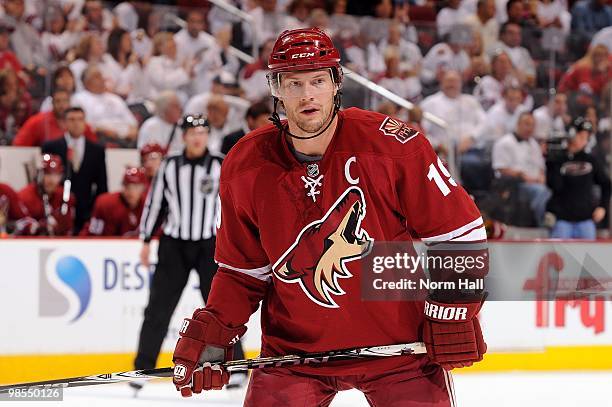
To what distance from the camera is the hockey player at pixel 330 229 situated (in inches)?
87.7

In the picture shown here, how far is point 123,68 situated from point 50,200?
107 centimetres

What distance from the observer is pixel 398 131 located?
228 centimetres

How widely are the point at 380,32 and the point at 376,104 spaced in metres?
0.66

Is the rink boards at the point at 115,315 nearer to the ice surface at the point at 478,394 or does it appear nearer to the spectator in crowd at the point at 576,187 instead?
the ice surface at the point at 478,394

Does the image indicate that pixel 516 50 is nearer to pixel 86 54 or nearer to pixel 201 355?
pixel 86 54

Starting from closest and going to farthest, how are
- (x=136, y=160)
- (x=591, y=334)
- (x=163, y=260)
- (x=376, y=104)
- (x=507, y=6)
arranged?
(x=163, y=260), (x=591, y=334), (x=136, y=160), (x=376, y=104), (x=507, y=6)

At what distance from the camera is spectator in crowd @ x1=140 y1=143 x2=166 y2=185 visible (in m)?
5.84

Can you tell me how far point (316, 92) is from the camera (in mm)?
2238

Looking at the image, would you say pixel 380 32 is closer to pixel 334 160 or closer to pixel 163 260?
pixel 163 260

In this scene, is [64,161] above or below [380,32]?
below

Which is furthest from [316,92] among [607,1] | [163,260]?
[607,1]

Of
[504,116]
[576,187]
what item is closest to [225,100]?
[504,116]

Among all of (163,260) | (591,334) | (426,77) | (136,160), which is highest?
(426,77)

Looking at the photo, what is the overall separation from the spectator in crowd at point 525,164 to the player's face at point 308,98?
167 inches
